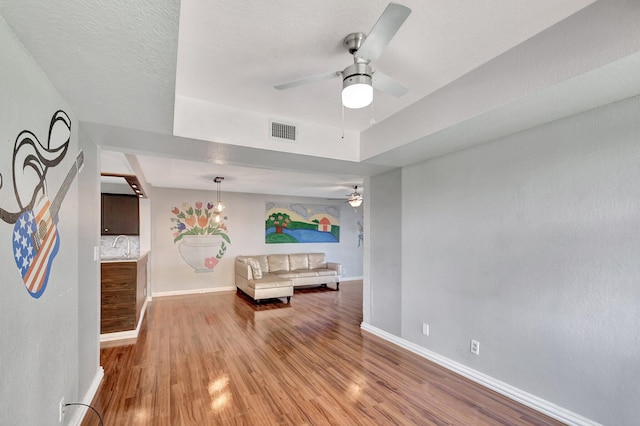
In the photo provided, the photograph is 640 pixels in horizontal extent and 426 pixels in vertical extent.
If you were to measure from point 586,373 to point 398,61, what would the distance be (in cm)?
254

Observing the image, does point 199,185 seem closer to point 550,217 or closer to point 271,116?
point 271,116

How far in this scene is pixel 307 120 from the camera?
307cm

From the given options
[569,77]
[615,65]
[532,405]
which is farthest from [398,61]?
[532,405]

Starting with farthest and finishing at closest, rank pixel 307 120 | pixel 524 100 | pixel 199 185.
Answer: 1. pixel 199 185
2. pixel 307 120
3. pixel 524 100

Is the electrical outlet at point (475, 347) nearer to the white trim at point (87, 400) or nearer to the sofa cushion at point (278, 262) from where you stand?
the white trim at point (87, 400)

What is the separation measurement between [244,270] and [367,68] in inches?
205

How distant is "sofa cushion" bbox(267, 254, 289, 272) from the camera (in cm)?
709

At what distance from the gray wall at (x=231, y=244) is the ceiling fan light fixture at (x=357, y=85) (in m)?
5.81

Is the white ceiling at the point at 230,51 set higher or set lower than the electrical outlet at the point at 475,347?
higher

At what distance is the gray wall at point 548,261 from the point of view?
6.29 feet

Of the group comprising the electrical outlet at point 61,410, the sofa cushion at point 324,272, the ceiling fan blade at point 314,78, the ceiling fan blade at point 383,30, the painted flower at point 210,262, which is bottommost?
the sofa cushion at point 324,272

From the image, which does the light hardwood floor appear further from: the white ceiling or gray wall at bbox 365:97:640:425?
the white ceiling

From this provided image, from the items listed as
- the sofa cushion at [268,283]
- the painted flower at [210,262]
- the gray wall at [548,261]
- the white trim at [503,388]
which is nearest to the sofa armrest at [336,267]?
the sofa cushion at [268,283]

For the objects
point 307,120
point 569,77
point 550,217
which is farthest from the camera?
point 307,120
